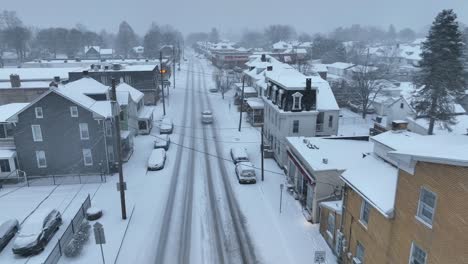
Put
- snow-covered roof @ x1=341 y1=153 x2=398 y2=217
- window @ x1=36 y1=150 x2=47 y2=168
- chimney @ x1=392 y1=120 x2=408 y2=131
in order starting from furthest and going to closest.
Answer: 1. window @ x1=36 y1=150 x2=47 y2=168
2. chimney @ x1=392 y1=120 x2=408 y2=131
3. snow-covered roof @ x1=341 y1=153 x2=398 y2=217

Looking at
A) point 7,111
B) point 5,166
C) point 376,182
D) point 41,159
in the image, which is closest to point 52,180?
point 41,159

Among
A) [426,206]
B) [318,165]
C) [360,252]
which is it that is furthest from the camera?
[318,165]

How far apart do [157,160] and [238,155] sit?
8684 millimetres

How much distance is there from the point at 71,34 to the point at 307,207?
15102cm

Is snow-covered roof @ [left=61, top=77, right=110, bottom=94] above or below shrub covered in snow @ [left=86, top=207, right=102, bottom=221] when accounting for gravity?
above

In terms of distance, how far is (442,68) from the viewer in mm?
37688

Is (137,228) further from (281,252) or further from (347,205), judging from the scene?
(347,205)

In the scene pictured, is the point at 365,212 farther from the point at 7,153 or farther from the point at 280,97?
the point at 7,153

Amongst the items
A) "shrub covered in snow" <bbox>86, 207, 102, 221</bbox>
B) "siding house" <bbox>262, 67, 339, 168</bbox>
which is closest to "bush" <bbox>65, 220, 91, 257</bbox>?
"shrub covered in snow" <bbox>86, 207, 102, 221</bbox>

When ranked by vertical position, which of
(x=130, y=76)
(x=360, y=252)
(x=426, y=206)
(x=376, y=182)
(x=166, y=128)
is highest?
(x=130, y=76)

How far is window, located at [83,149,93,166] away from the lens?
31869mm

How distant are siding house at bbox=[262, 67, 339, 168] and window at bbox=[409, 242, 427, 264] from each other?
2046 cm

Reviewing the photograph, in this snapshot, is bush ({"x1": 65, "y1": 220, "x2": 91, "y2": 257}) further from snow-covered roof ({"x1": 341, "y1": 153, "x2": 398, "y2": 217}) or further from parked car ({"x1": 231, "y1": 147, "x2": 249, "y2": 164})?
snow-covered roof ({"x1": 341, "y1": 153, "x2": 398, "y2": 217})

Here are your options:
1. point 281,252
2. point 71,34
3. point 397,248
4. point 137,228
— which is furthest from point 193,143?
point 71,34
